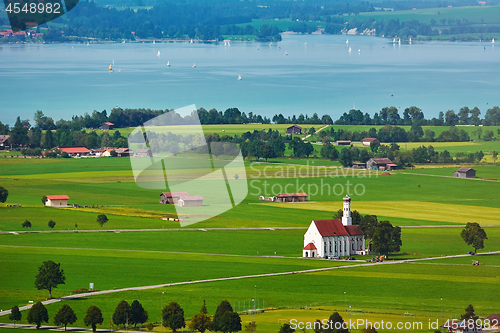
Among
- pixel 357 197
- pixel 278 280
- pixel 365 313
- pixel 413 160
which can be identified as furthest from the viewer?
pixel 413 160

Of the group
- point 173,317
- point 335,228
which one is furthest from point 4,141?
point 173,317

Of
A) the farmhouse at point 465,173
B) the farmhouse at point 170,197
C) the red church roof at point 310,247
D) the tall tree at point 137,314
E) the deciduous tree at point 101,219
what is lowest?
the farmhouse at point 465,173

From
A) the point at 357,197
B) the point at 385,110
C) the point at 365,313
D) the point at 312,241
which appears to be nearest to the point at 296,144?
the point at 357,197

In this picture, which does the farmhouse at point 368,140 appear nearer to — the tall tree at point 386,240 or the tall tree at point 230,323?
the tall tree at point 386,240

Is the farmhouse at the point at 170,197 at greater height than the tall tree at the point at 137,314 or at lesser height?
lesser

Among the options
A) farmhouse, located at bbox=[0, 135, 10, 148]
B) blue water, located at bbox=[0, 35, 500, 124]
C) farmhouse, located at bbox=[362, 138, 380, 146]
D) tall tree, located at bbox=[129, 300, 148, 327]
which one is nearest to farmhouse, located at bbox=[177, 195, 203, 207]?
tall tree, located at bbox=[129, 300, 148, 327]

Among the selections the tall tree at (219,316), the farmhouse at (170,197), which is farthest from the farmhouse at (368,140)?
the tall tree at (219,316)

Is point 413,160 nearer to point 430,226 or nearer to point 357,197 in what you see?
point 357,197

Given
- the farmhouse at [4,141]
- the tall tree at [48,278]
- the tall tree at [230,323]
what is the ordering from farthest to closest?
the farmhouse at [4,141], the tall tree at [48,278], the tall tree at [230,323]
